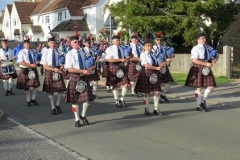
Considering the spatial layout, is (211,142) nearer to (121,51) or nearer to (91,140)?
(91,140)

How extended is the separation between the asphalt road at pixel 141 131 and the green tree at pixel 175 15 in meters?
7.47

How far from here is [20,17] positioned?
64.0 meters

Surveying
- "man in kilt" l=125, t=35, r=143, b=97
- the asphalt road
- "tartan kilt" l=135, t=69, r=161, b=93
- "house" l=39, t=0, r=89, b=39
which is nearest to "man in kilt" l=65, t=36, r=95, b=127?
the asphalt road

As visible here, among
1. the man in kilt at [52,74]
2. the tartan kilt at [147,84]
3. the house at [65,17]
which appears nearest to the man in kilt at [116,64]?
the tartan kilt at [147,84]

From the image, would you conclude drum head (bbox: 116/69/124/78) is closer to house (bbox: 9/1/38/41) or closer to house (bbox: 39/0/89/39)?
house (bbox: 39/0/89/39)

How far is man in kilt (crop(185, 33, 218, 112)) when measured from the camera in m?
9.70

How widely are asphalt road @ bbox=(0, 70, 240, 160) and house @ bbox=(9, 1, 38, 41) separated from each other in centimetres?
5408

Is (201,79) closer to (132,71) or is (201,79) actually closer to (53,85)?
(132,71)

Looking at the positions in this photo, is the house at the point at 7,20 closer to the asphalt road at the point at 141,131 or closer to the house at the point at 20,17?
the house at the point at 20,17

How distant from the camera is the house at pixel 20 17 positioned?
208 feet

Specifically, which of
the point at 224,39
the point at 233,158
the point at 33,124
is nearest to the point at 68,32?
the point at 224,39

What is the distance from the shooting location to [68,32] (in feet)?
151

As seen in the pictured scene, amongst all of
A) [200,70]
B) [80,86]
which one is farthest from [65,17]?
[80,86]

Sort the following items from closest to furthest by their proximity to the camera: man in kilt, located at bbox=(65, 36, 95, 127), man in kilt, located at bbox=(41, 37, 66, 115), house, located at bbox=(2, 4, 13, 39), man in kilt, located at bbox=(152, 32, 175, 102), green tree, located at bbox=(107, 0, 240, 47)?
man in kilt, located at bbox=(65, 36, 95, 127) → man in kilt, located at bbox=(152, 32, 175, 102) → man in kilt, located at bbox=(41, 37, 66, 115) → green tree, located at bbox=(107, 0, 240, 47) → house, located at bbox=(2, 4, 13, 39)
